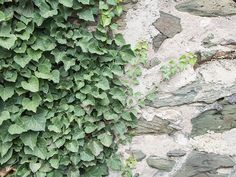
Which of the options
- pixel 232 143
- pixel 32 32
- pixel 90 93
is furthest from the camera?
pixel 232 143

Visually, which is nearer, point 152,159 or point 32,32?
point 32,32

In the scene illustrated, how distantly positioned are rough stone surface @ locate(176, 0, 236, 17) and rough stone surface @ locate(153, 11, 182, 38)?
66mm

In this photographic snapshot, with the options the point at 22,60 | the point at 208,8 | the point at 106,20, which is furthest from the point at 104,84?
the point at 208,8

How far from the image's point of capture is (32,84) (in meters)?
Answer: 1.85

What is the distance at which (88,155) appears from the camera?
204 centimetres

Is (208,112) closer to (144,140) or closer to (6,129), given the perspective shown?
(144,140)

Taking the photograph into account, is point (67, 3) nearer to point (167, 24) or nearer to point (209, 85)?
point (167, 24)

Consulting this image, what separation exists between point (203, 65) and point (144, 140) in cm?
53

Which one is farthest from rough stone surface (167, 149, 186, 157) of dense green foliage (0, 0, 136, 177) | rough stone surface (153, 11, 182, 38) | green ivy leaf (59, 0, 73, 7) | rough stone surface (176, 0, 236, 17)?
green ivy leaf (59, 0, 73, 7)

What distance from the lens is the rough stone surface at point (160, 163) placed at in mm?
2109

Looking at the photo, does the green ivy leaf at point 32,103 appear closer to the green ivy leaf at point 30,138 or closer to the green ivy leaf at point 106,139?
the green ivy leaf at point 30,138

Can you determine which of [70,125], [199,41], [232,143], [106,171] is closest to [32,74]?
[70,125]

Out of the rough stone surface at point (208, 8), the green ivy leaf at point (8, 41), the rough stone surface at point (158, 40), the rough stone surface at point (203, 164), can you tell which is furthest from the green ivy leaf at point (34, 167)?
the rough stone surface at point (208, 8)

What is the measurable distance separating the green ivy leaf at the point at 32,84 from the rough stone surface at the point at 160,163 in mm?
750
